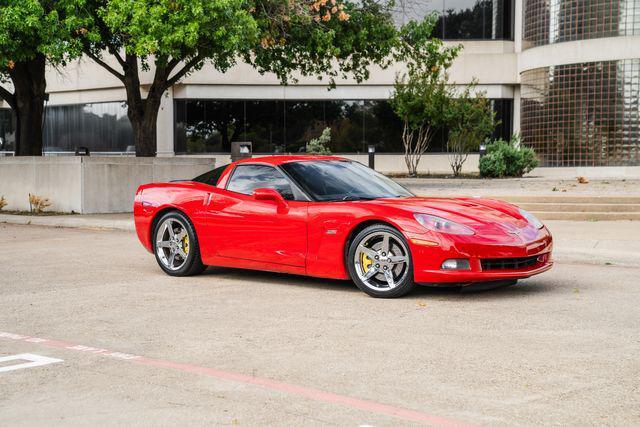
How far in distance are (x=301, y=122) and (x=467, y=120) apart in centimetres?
997

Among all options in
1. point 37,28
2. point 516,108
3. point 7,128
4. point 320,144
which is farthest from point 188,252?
point 7,128

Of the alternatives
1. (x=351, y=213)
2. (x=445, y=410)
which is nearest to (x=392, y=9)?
(x=351, y=213)

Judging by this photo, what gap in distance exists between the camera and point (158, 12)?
59.8 ft

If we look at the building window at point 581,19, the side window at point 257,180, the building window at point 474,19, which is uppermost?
the building window at point 474,19

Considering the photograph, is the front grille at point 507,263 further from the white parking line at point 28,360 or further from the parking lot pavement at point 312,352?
the white parking line at point 28,360

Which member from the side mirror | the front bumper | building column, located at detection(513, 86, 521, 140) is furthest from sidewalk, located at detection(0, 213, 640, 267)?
building column, located at detection(513, 86, 521, 140)

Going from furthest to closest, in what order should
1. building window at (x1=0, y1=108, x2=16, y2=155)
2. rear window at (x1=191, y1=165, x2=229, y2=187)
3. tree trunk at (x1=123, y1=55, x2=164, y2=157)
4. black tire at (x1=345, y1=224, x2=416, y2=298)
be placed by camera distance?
building window at (x1=0, y1=108, x2=16, y2=155) < tree trunk at (x1=123, y1=55, x2=164, y2=157) < rear window at (x1=191, y1=165, x2=229, y2=187) < black tire at (x1=345, y1=224, x2=416, y2=298)

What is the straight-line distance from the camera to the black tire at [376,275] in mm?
8547

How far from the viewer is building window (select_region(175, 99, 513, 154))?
1566 inches

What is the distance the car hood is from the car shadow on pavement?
626 mm

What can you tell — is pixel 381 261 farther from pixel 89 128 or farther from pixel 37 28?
pixel 89 128

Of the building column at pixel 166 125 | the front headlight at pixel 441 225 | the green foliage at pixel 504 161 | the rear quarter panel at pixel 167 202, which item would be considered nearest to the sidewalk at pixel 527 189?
the green foliage at pixel 504 161

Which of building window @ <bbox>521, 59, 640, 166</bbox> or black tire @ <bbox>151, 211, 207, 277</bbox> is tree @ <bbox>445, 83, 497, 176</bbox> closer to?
building window @ <bbox>521, 59, 640, 166</bbox>

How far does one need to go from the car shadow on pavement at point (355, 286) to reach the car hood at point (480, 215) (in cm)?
63
